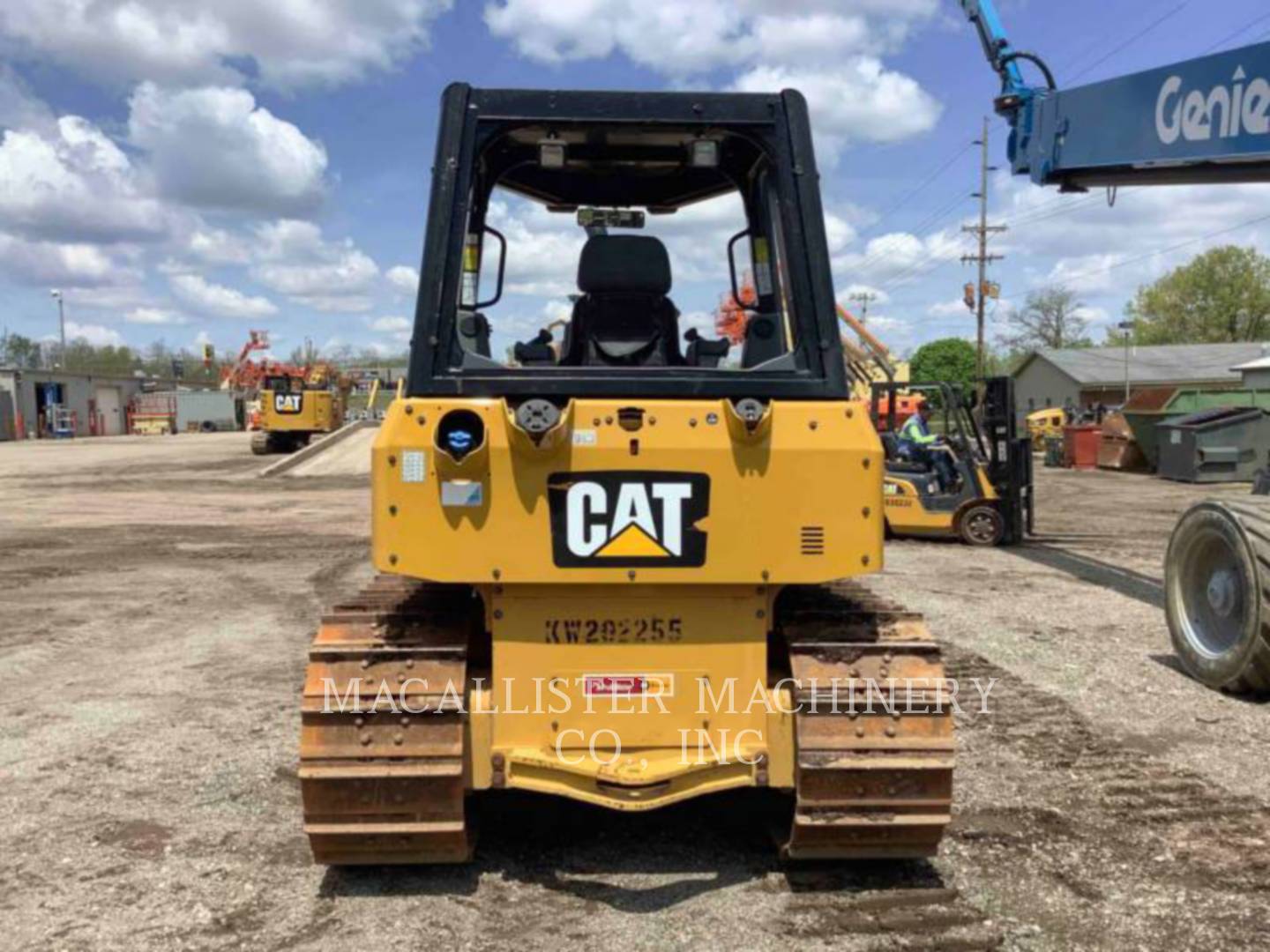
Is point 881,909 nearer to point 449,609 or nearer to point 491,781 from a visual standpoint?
point 491,781

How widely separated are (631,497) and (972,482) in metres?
10.9

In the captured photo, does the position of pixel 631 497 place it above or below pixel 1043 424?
above

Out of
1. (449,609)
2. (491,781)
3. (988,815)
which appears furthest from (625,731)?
(988,815)

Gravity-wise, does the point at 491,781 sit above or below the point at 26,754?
above

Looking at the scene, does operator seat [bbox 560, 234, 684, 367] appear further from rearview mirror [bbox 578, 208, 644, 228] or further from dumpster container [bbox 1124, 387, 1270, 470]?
dumpster container [bbox 1124, 387, 1270, 470]

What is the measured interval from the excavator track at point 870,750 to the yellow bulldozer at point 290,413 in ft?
107

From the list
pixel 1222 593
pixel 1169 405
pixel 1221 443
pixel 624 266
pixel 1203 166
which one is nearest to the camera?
pixel 624 266

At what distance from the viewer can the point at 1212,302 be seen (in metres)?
73.2

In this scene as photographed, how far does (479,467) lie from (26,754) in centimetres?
341

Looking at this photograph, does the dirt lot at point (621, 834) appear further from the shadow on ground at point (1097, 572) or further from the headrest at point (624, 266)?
the headrest at point (624, 266)

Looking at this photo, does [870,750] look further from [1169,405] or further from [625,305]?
[1169,405]

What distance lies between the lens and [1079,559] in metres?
12.3

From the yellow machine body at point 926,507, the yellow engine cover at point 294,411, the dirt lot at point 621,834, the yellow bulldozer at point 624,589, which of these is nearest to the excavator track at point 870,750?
the yellow bulldozer at point 624,589

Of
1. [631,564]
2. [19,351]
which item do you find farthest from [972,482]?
[19,351]
